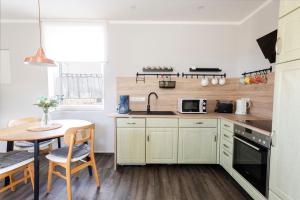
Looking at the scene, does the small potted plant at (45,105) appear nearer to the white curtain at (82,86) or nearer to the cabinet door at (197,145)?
the white curtain at (82,86)

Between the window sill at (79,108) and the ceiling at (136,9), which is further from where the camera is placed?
the window sill at (79,108)

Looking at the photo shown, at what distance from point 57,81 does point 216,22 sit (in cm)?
332

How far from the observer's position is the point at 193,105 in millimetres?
2916

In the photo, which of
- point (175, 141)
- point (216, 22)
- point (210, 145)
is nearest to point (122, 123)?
point (175, 141)

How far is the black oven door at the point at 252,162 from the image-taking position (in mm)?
1666

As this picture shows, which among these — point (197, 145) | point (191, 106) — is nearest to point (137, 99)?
point (191, 106)

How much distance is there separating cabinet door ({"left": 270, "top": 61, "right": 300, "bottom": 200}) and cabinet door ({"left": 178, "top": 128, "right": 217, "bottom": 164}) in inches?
43.1

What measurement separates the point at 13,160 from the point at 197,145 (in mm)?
2418

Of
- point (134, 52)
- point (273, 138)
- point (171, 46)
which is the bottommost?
point (273, 138)

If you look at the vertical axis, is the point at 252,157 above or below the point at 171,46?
below

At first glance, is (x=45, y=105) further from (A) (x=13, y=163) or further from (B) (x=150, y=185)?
Answer: (B) (x=150, y=185)

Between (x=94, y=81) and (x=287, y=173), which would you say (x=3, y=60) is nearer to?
(x=94, y=81)

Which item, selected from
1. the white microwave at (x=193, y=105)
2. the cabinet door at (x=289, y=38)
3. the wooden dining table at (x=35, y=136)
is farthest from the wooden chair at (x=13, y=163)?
the cabinet door at (x=289, y=38)

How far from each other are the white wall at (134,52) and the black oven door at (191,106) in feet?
2.24
